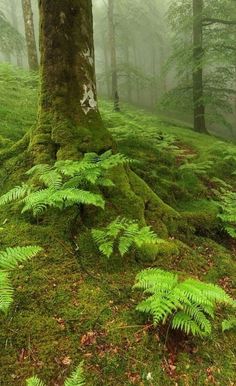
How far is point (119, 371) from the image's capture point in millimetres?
2869

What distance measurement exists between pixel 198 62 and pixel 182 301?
1348 cm

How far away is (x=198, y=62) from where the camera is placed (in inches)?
580

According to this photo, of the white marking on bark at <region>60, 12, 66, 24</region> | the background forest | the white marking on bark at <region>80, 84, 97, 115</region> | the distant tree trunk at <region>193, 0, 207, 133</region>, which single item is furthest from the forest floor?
the distant tree trunk at <region>193, 0, 207, 133</region>

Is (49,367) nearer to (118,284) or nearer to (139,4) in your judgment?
(118,284)

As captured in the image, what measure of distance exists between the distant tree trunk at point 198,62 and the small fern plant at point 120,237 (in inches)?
478

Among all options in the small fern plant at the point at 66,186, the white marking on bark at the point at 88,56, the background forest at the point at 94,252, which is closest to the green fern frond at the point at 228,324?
the background forest at the point at 94,252

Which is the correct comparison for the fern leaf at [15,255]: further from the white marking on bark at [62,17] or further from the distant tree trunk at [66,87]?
the white marking on bark at [62,17]

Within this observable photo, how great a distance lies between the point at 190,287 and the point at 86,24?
3923 millimetres

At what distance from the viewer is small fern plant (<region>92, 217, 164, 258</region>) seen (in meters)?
3.72

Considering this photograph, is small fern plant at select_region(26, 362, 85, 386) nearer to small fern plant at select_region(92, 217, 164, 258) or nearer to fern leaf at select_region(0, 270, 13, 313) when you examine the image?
fern leaf at select_region(0, 270, 13, 313)

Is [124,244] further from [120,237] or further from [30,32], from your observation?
[30,32]

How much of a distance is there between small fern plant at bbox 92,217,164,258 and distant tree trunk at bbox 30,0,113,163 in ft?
4.38

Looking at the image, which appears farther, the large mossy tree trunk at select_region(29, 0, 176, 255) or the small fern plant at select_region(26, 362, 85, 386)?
the large mossy tree trunk at select_region(29, 0, 176, 255)

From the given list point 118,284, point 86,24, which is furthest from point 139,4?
point 118,284
